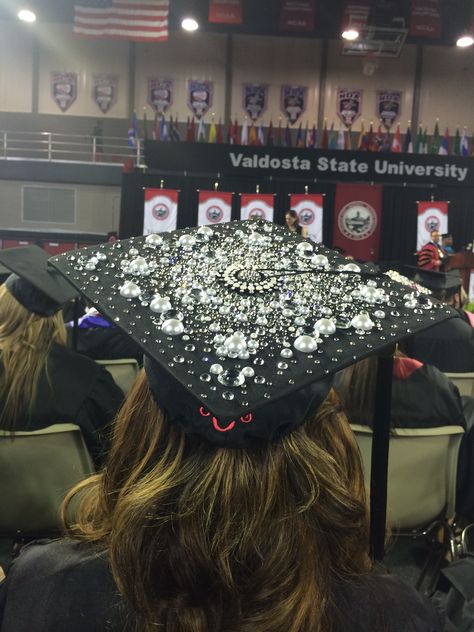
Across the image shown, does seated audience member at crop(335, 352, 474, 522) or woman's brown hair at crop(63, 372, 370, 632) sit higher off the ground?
woman's brown hair at crop(63, 372, 370, 632)

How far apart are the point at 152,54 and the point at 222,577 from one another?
18194 mm

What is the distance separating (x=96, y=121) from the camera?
16.8 meters

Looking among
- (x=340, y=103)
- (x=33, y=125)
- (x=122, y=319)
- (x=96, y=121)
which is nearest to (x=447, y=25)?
(x=340, y=103)

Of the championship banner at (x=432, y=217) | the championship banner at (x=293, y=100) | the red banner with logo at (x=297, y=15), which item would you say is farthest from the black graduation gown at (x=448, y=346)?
the championship banner at (x=293, y=100)

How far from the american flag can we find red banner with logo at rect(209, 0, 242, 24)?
1.64m

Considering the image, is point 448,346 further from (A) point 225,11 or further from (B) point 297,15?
(B) point 297,15

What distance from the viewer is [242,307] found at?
0.79 meters

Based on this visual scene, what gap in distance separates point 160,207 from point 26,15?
26.9 feet

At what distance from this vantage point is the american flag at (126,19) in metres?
13.1

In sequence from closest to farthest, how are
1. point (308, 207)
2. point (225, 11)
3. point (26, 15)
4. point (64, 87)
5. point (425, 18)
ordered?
point (308, 207), point (225, 11), point (425, 18), point (26, 15), point (64, 87)

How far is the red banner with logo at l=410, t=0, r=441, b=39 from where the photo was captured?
14.5 meters

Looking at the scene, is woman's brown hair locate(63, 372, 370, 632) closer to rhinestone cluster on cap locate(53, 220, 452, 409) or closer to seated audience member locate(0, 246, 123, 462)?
rhinestone cluster on cap locate(53, 220, 452, 409)

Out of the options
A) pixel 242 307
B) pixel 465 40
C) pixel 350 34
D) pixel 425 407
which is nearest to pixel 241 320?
pixel 242 307

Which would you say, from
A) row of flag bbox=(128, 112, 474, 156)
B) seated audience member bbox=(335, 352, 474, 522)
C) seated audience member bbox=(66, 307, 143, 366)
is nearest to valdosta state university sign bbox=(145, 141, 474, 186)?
row of flag bbox=(128, 112, 474, 156)
